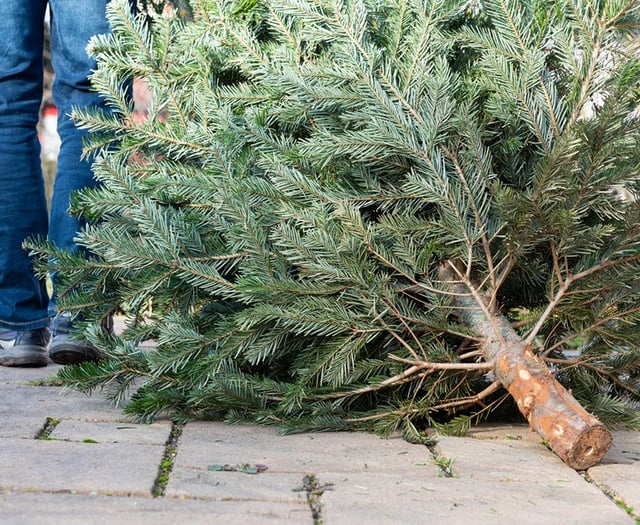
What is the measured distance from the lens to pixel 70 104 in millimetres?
3221

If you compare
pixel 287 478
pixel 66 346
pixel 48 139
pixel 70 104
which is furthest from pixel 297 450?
pixel 48 139

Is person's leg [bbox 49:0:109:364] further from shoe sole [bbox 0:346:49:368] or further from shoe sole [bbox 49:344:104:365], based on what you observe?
shoe sole [bbox 0:346:49:368]

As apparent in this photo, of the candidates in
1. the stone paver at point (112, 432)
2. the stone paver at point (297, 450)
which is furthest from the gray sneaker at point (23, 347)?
the stone paver at point (297, 450)

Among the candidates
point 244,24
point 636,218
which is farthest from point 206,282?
point 636,218

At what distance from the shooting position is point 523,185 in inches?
92.1

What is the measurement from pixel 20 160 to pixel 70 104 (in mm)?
306

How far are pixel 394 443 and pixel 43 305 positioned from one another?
180 centimetres

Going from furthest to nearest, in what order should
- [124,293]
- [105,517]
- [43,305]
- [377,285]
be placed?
[43,305] < [124,293] < [377,285] < [105,517]

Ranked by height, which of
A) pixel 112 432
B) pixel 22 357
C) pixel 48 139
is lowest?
pixel 48 139

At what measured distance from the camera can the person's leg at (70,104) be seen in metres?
3.11

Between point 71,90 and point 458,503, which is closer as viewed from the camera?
point 458,503

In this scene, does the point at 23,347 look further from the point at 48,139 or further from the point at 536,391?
the point at 48,139

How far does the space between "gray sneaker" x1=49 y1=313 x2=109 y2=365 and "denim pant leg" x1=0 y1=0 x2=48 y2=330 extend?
26cm

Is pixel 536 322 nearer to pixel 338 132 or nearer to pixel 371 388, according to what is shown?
pixel 371 388
